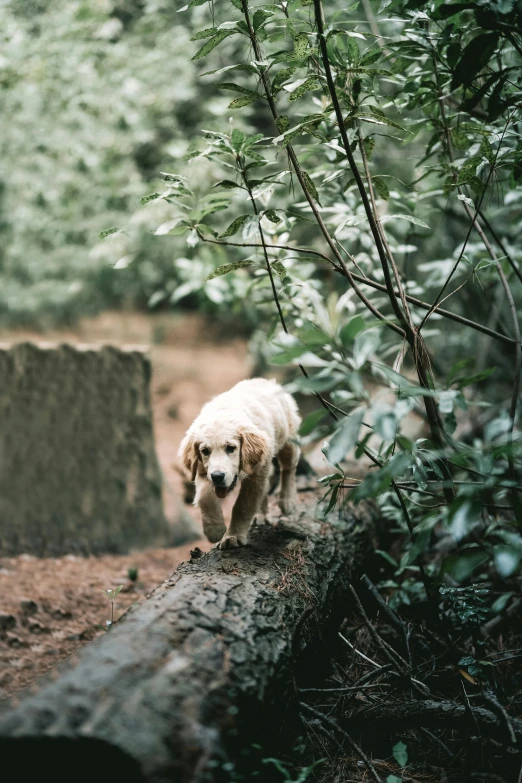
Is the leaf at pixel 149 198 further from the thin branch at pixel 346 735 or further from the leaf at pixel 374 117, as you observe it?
the thin branch at pixel 346 735

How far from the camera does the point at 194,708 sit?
1.75 m

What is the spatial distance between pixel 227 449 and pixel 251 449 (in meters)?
0.12

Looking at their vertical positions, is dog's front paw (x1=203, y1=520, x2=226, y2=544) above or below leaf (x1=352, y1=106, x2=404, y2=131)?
below

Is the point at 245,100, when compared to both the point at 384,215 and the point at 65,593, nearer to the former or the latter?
the point at 384,215

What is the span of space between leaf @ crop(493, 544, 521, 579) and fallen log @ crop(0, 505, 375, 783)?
3.03ft

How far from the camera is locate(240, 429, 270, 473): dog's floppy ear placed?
9.27ft

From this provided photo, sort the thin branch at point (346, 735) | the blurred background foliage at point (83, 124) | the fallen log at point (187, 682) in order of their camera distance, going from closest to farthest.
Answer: the fallen log at point (187, 682) → the thin branch at point (346, 735) → the blurred background foliage at point (83, 124)

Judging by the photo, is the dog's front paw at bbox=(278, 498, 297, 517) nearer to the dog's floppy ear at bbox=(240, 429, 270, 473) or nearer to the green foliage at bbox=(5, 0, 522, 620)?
the green foliage at bbox=(5, 0, 522, 620)

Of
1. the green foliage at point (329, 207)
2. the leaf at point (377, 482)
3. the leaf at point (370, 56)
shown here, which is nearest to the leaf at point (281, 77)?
the green foliage at point (329, 207)

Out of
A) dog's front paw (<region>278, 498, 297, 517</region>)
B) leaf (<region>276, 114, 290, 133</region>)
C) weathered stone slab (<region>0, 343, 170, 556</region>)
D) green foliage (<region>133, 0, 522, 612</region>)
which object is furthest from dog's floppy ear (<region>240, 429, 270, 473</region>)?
weathered stone slab (<region>0, 343, 170, 556</region>)

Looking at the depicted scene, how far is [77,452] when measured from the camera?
487 centimetres

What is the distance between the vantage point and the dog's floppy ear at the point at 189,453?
290cm

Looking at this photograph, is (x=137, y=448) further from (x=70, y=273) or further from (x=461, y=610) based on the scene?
(x=70, y=273)

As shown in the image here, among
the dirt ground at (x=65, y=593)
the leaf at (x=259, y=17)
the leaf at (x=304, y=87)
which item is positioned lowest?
the dirt ground at (x=65, y=593)
